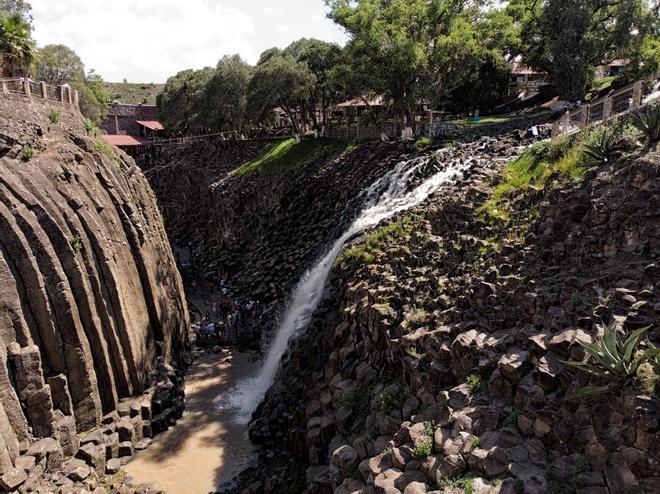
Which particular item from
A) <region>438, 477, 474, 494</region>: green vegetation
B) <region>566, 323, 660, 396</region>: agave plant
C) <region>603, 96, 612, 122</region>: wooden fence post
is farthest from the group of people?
<region>566, 323, 660, 396</region>: agave plant

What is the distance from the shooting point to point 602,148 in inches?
635

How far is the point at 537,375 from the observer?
34.9ft

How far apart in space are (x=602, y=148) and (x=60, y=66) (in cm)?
5737

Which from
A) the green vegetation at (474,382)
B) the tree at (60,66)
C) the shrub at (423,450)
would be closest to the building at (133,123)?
the tree at (60,66)

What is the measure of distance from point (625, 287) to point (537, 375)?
9.48 feet

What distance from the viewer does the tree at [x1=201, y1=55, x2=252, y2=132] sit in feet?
190

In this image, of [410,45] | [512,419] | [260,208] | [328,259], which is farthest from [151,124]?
[512,419]

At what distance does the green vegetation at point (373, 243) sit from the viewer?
71.0 feet

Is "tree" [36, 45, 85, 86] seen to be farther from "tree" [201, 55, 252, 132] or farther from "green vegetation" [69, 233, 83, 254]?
"green vegetation" [69, 233, 83, 254]

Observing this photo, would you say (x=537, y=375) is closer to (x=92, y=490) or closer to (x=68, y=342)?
(x=92, y=490)

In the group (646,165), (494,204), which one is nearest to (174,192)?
(494,204)

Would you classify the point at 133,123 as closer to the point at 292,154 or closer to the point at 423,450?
the point at 292,154

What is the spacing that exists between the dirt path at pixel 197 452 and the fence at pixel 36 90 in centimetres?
1531

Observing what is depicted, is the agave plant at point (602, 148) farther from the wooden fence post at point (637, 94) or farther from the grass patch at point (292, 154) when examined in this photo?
the grass patch at point (292, 154)
